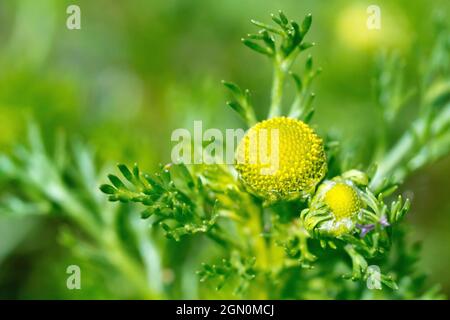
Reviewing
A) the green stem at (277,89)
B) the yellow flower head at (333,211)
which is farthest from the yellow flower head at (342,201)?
the green stem at (277,89)

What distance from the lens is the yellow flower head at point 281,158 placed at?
1622mm

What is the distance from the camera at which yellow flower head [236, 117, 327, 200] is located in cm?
162

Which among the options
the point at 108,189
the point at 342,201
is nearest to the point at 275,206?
the point at 342,201

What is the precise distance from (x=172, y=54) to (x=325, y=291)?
7.61 feet

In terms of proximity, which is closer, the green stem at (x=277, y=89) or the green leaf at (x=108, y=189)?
the green leaf at (x=108, y=189)

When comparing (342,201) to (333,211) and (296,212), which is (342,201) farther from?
(296,212)

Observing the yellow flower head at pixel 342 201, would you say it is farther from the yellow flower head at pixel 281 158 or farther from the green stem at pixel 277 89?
the green stem at pixel 277 89

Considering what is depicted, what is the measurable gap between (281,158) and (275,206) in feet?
0.75

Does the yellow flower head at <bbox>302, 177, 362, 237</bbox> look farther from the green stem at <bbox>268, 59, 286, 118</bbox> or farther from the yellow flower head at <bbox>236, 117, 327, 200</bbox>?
the green stem at <bbox>268, 59, 286, 118</bbox>

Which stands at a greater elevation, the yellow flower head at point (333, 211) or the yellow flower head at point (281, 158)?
the yellow flower head at point (281, 158)

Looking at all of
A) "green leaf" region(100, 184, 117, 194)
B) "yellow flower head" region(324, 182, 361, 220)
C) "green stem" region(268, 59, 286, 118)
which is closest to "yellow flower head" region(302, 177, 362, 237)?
"yellow flower head" region(324, 182, 361, 220)

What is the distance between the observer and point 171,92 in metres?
2.92

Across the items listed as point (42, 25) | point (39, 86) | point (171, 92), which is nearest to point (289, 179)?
point (171, 92)

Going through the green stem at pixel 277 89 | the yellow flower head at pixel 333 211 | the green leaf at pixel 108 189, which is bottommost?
the yellow flower head at pixel 333 211
